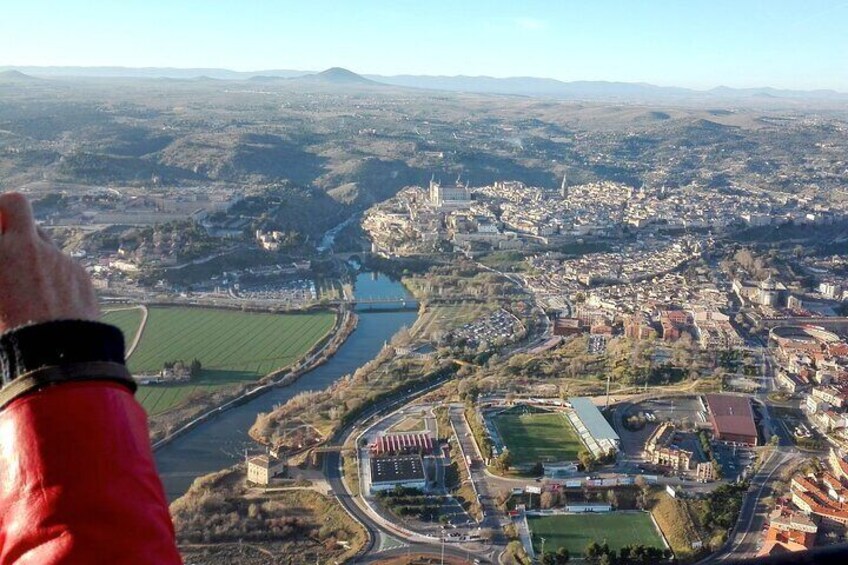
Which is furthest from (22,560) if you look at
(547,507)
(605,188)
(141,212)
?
(605,188)

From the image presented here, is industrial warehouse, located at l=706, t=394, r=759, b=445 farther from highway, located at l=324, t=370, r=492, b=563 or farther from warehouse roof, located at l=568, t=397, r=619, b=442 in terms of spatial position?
highway, located at l=324, t=370, r=492, b=563

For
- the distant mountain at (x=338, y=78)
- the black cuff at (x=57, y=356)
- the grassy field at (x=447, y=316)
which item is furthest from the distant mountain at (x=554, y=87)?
the black cuff at (x=57, y=356)

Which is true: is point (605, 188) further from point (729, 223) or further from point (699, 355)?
point (699, 355)

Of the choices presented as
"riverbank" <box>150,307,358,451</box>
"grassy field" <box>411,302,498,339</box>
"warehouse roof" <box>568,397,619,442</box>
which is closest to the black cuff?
"riverbank" <box>150,307,358,451</box>

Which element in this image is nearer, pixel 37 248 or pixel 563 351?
pixel 37 248

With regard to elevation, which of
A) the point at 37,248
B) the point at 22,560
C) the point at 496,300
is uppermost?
the point at 37,248

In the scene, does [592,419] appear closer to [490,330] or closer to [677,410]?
[677,410]

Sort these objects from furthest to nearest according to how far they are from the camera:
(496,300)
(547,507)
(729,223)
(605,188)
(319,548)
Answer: (605,188) → (729,223) → (496,300) → (547,507) → (319,548)

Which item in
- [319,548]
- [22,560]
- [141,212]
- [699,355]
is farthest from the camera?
[141,212]
